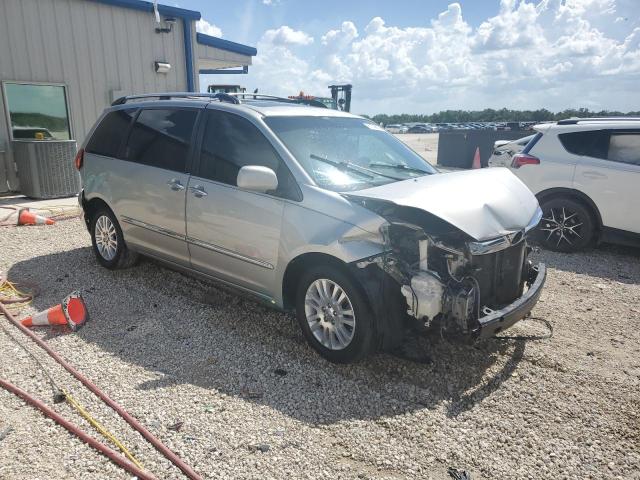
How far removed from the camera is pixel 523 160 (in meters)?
7.02

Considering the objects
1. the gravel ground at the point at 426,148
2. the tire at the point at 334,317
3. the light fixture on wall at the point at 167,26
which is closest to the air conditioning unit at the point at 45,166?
the light fixture on wall at the point at 167,26

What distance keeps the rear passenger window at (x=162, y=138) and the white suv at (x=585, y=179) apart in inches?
187

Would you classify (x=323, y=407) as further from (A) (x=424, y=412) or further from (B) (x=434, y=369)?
(B) (x=434, y=369)

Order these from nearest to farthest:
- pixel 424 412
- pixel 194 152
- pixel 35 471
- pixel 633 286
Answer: pixel 35 471 < pixel 424 412 < pixel 194 152 < pixel 633 286

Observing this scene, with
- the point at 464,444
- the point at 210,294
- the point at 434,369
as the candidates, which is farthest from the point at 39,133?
the point at 464,444

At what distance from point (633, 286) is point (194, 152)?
191 inches

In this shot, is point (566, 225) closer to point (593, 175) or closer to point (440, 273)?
point (593, 175)

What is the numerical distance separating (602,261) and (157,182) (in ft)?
18.0

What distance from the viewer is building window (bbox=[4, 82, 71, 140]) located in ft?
32.7

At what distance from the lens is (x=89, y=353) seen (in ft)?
12.4

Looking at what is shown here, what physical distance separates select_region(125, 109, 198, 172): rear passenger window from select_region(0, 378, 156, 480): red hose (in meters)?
2.15

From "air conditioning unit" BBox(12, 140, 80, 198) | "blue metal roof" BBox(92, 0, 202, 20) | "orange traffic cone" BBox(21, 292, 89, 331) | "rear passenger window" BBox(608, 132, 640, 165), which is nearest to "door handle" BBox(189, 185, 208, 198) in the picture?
"orange traffic cone" BBox(21, 292, 89, 331)

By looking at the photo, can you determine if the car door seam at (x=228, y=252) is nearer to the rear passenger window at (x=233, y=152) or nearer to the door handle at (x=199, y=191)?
the door handle at (x=199, y=191)

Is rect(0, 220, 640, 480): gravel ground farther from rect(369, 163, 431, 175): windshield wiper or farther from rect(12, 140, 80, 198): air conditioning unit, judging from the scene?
rect(12, 140, 80, 198): air conditioning unit
